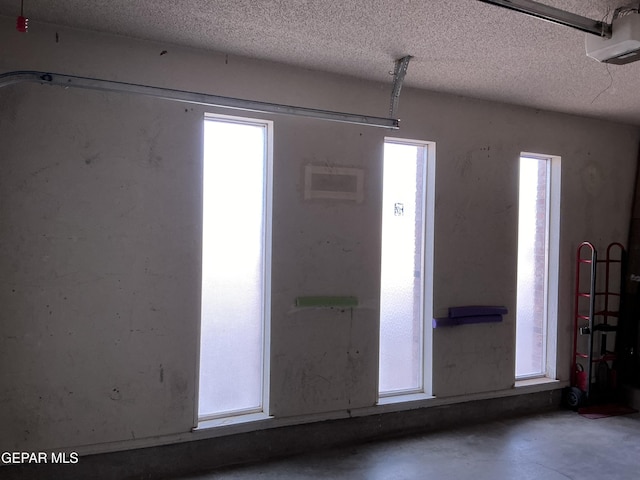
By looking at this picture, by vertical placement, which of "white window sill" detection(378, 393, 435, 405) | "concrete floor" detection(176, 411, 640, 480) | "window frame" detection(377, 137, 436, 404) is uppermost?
"window frame" detection(377, 137, 436, 404)

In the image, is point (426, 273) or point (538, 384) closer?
point (426, 273)

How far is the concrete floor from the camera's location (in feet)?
11.4

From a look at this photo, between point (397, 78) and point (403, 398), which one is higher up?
point (397, 78)

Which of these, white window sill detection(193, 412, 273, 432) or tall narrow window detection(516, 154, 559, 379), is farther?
tall narrow window detection(516, 154, 559, 379)

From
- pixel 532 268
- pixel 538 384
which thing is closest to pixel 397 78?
pixel 532 268

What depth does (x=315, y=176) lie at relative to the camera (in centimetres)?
384

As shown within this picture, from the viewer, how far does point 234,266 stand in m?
3.72

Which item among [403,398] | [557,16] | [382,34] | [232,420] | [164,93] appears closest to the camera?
[557,16]

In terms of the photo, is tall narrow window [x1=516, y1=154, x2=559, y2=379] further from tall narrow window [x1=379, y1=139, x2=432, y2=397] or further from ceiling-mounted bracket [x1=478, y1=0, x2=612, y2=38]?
ceiling-mounted bracket [x1=478, y1=0, x2=612, y2=38]

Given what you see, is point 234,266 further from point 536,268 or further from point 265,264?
point 536,268

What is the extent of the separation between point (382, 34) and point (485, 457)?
3.02 m

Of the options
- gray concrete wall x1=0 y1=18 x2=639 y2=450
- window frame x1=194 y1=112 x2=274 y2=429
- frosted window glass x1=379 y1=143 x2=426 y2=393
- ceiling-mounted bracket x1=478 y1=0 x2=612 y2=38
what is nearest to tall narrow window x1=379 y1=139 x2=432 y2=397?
frosted window glass x1=379 y1=143 x2=426 y2=393

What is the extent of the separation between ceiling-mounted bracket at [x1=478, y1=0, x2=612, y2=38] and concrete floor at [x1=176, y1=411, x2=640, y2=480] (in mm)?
2796

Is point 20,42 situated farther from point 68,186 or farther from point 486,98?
point 486,98
